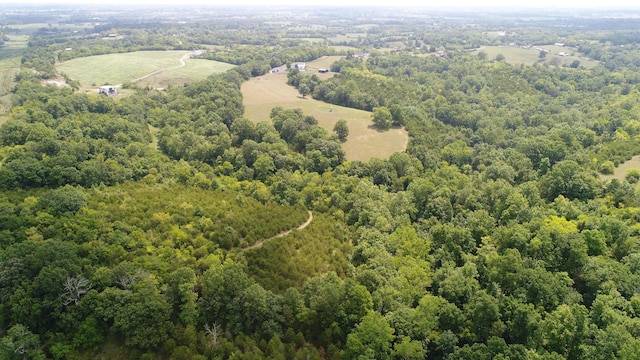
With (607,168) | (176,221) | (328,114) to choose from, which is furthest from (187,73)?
(607,168)

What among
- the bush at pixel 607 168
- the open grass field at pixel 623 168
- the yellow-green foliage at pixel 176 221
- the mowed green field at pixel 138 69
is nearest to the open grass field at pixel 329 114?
the mowed green field at pixel 138 69

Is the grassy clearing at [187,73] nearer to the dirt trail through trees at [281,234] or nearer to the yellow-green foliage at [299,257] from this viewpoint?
the dirt trail through trees at [281,234]

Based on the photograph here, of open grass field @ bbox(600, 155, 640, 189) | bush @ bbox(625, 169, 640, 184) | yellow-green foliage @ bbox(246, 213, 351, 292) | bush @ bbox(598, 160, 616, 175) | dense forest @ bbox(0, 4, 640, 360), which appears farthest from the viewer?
bush @ bbox(598, 160, 616, 175)

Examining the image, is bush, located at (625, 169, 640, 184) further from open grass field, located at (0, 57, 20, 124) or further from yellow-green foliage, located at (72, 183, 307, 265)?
open grass field, located at (0, 57, 20, 124)

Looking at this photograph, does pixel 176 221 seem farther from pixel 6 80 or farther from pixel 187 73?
pixel 187 73

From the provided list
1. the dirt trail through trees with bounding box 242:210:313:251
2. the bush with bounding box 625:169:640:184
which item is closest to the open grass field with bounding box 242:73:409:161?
the dirt trail through trees with bounding box 242:210:313:251
